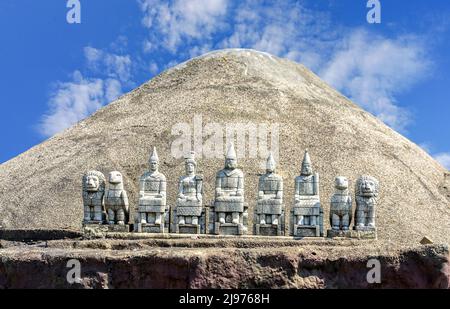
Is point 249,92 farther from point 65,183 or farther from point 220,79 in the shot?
point 65,183

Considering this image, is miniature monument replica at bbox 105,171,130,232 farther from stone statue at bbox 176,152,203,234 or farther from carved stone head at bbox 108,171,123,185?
stone statue at bbox 176,152,203,234

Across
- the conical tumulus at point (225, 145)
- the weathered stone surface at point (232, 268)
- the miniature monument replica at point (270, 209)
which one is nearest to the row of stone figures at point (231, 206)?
the miniature monument replica at point (270, 209)

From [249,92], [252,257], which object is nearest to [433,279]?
[252,257]

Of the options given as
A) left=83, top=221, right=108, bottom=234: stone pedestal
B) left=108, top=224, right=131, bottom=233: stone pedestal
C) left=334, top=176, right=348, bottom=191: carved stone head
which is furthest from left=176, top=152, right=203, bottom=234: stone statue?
left=334, top=176, right=348, bottom=191: carved stone head

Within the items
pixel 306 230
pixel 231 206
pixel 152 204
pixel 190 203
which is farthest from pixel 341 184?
pixel 152 204

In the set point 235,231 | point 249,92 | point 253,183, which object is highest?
point 249,92

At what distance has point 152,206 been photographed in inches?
688

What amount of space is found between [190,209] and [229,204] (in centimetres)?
116

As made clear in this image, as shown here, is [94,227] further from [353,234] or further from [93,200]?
[353,234]

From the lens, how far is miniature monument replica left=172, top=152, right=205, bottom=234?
1753 cm

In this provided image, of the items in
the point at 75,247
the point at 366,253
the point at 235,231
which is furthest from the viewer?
the point at 235,231

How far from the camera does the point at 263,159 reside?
1315 inches

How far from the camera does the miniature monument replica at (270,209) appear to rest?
17109 mm
